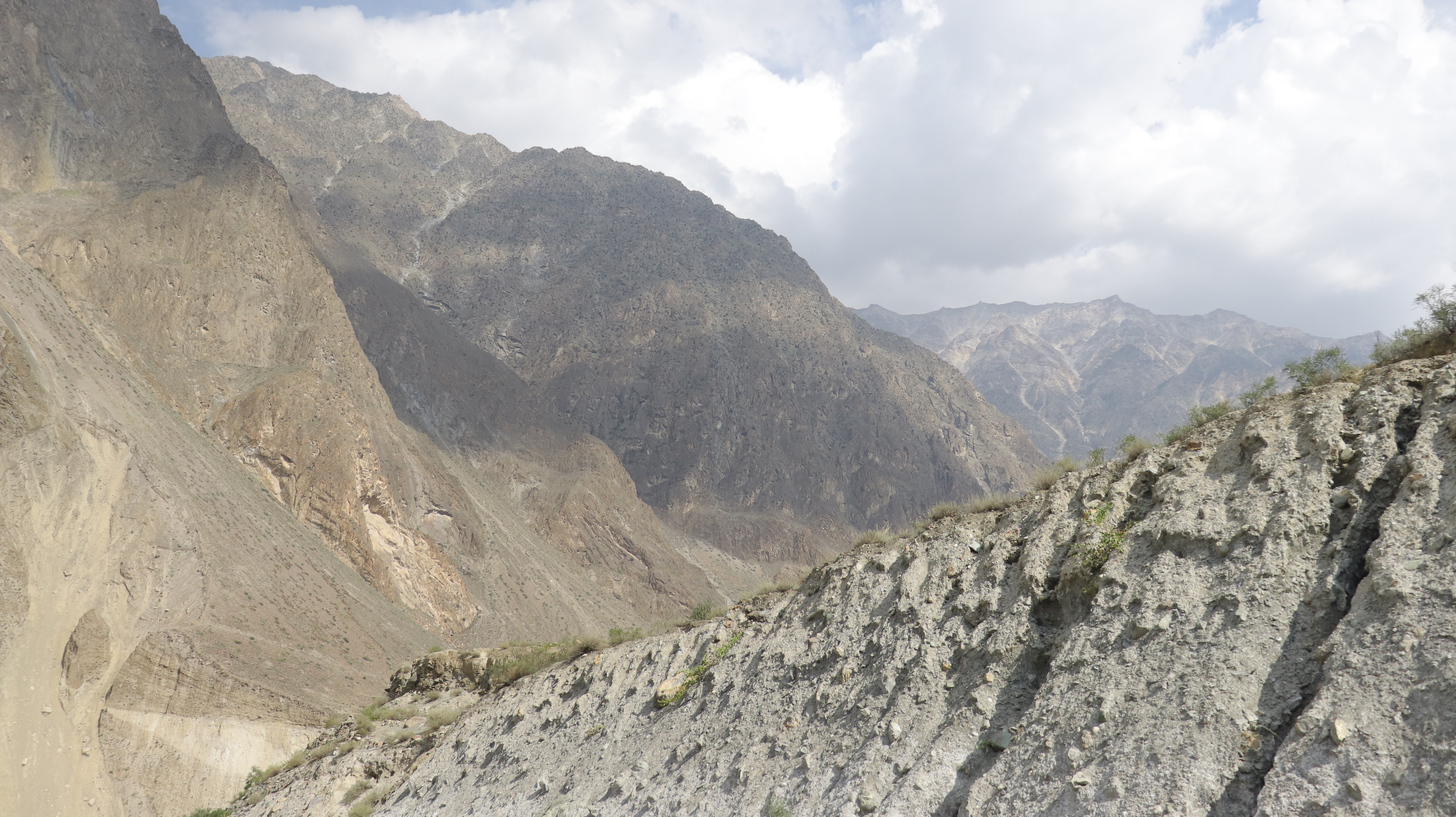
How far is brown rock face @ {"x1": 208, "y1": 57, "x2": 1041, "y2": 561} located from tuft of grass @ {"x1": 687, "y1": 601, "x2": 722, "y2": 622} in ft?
317

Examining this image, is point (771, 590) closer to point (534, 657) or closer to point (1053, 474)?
point (1053, 474)

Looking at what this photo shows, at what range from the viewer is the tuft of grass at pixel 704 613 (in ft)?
43.1

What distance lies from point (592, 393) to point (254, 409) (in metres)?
76.0

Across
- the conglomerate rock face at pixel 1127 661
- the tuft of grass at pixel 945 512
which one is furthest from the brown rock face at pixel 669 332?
the conglomerate rock face at pixel 1127 661

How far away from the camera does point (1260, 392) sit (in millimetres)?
9242

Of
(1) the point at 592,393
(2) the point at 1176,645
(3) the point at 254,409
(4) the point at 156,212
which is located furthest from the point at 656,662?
(1) the point at 592,393

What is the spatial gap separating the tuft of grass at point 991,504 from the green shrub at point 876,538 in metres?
1.16

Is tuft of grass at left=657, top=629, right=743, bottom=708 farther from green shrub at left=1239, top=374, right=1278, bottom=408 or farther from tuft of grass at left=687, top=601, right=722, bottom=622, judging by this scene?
green shrub at left=1239, top=374, right=1278, bottom=408

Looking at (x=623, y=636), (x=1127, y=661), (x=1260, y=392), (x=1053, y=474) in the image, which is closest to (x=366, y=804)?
(x=623, y=636)

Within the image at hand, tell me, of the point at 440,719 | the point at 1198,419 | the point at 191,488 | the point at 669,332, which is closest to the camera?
the point at 1198,419

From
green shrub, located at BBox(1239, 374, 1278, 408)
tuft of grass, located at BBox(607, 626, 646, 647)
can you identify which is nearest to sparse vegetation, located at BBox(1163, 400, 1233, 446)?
green shrub, located at BBox(1239, 374, 1278, 408)

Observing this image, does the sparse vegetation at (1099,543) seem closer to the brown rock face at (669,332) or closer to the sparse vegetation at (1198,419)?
the sparse vegetation at (1198,419)

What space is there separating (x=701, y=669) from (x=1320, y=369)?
28.7 ft

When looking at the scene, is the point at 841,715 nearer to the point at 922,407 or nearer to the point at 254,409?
the point at 254,409
